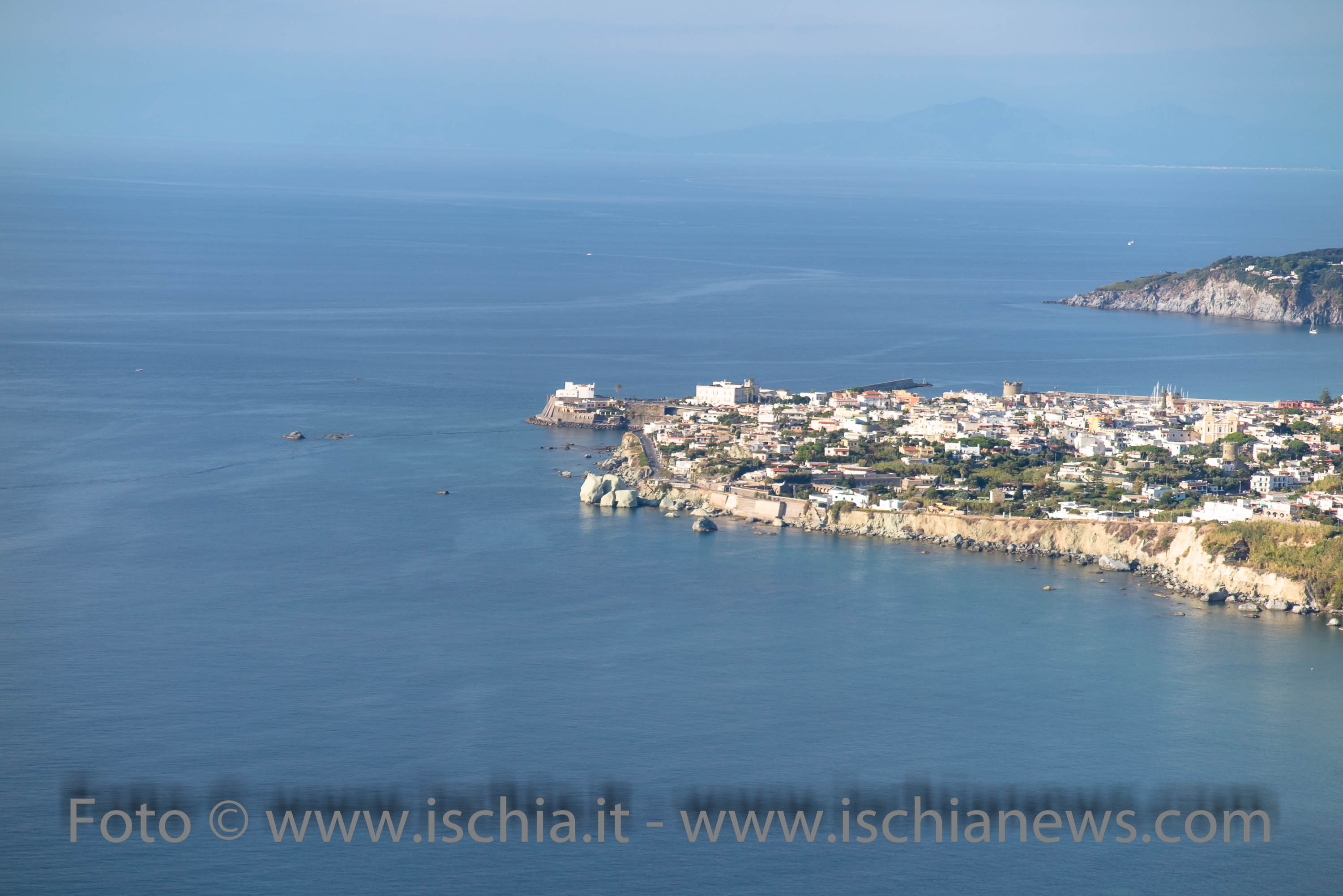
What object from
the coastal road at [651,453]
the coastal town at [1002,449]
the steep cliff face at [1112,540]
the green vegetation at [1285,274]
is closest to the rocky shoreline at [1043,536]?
the steep cliff face at [1112,540]

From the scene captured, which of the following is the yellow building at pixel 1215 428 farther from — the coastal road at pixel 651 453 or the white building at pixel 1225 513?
the coastal road at pixel 651 453

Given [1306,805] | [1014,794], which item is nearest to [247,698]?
[1014,794]

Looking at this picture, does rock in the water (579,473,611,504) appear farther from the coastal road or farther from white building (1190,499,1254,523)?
white building (1190,499,1254,523)

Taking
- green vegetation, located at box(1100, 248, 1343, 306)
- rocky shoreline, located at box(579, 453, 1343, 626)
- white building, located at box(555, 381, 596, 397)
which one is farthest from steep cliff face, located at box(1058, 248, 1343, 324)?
rocky shoreline, located at box(579, 453, 1343, 626)

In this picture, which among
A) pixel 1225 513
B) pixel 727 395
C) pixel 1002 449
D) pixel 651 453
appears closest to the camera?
pixel 1225 513

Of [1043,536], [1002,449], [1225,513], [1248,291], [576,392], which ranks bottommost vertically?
[1043,536]

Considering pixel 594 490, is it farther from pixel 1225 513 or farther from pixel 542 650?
pixel 1225 513

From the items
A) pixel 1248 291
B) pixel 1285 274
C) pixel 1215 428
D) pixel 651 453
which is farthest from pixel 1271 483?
pixel 1285 274
